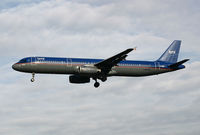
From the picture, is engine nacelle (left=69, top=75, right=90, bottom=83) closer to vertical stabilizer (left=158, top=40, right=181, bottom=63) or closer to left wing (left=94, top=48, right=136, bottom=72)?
left wing (left=94, top=48, right=136, bottom=72)

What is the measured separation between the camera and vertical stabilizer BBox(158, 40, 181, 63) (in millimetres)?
66688

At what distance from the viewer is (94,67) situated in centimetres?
5662

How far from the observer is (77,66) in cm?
5566

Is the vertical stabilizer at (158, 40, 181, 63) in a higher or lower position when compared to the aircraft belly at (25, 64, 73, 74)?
higher

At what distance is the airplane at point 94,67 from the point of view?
54.6 meters

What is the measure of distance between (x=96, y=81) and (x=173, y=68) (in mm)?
13816

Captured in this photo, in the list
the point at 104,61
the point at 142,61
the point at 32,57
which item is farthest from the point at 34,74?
the point at 142,61

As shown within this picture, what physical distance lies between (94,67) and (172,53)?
18599mm

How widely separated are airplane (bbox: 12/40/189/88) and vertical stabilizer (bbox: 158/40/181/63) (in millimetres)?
2130

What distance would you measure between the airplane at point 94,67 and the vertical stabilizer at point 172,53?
2130 millimetres

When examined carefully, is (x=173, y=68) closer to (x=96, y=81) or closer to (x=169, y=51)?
(x=169, y=51)

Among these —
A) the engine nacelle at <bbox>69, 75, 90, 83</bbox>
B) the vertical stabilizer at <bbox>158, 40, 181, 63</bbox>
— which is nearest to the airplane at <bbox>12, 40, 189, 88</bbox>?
the engine nacelle at <bbox>69, 75, 90, 83</bbox>

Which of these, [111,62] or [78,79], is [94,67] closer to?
[111,62]

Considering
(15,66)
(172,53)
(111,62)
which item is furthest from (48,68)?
(172,53)
